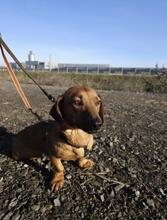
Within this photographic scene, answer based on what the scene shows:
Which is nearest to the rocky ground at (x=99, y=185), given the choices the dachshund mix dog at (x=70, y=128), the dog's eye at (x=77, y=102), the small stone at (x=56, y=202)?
the small stone at (x=56, y=202)

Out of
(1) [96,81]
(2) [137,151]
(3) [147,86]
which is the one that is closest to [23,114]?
(2) [137,151]

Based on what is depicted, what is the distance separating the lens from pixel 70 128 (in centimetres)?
336

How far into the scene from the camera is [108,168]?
3900 millimetres

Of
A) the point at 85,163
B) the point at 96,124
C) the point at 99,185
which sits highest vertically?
the point at 96,124

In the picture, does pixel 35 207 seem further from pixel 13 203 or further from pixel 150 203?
pixel 150 203

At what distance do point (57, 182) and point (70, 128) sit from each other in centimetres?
62

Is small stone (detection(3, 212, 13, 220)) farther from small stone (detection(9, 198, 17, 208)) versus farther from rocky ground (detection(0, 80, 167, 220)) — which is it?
small stone (detection(9, 198, 17, 208))

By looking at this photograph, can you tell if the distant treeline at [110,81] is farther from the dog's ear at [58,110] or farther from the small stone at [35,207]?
the small stone at [35,207]

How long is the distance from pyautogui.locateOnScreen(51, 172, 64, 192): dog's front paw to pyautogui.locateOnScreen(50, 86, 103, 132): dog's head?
62 cm

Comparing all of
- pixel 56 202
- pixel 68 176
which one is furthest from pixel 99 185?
pixel 56 202

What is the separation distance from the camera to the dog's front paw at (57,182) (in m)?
3.32

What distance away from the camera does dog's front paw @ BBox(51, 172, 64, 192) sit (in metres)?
3.32

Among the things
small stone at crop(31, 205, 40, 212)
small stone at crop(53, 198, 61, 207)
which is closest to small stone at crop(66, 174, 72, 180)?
small stone at crop(53, 198, 61, 207)

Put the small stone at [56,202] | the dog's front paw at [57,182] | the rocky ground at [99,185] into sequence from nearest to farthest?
the rocky ground at [99,185] < the small stone at [56,202] < the dog's front paw at [57,182]
